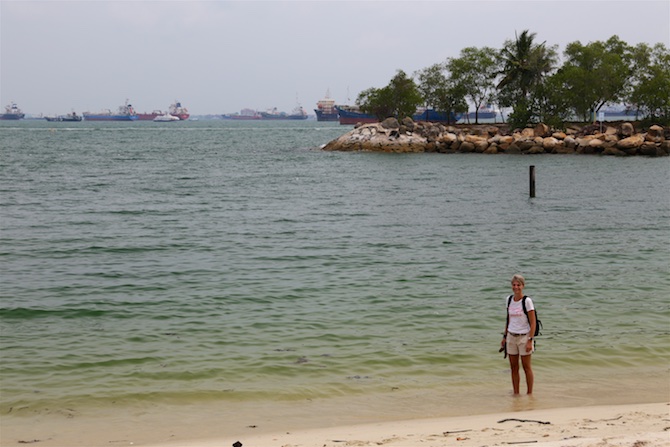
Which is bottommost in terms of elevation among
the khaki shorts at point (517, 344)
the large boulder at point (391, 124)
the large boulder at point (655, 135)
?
the khaki shorts at point (517, 344)

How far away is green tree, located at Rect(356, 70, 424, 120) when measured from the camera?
102m

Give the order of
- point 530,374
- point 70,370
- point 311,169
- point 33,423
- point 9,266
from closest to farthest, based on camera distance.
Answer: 1. point 33,423
2. point 530,374
3. point 70,370
4. point 9,266
5. point 311,169

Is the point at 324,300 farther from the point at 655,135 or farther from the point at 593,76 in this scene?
the point at 593,76

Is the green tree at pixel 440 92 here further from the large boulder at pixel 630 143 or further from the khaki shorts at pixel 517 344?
the khaki shorts at pixel 517 344

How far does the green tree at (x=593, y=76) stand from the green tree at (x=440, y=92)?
1546cm

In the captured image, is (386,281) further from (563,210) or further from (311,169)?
(311,169)

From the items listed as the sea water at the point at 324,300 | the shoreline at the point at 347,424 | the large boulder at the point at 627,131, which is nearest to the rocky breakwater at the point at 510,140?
the large boulder at the point at 627,131

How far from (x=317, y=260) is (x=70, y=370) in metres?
10.6

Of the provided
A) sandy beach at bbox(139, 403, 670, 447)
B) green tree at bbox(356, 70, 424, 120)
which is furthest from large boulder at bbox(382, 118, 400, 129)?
sandy beach at bbox(139, 403, 670, 447)

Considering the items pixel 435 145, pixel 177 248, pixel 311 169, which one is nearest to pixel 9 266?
pixel 177 248

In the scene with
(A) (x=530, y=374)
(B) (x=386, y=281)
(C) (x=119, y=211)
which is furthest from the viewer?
(C) (x=119, y=211)

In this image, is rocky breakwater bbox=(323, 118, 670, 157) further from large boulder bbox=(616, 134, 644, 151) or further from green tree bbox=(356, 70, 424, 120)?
green tree bbox=(356, 70, 424, 120)

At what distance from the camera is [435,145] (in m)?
81.4

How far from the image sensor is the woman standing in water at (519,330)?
36.7 ft
